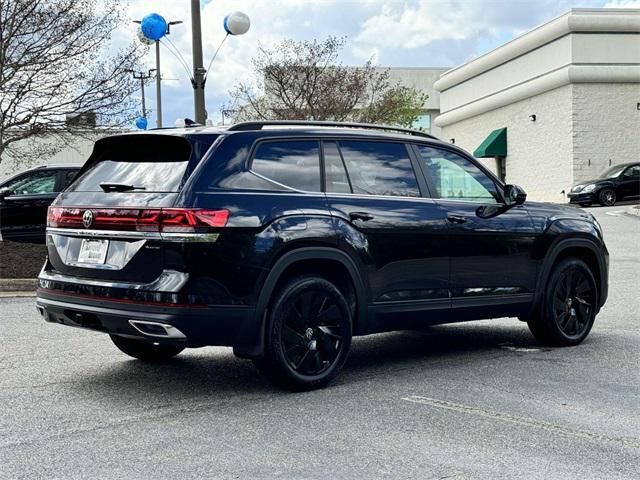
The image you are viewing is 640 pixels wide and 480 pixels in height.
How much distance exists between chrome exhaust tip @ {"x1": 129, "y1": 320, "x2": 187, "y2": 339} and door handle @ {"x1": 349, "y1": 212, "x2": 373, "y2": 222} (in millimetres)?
1542

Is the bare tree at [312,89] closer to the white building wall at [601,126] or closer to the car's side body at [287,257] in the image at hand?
the white building wall at [601,126]

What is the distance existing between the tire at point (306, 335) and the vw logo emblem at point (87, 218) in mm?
1353

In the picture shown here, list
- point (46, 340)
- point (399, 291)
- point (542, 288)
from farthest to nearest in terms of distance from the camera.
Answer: point (46, 340)
point (542, 288)
point (399, 291)

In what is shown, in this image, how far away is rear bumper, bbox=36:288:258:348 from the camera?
5516 mm

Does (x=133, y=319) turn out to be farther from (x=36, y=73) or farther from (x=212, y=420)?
(x=36, y=73)

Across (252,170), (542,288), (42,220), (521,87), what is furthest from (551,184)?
(252,170)

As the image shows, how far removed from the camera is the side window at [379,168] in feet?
21.6

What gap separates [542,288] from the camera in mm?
7746

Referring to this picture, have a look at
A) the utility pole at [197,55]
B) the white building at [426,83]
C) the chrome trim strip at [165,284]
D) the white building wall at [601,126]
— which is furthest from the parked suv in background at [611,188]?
the white building at [426,83]

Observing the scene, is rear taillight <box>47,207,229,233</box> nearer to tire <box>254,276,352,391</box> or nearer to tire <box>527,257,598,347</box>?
tire <box>254,276,352,391</box>

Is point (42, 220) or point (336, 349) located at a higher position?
point (42, 220)

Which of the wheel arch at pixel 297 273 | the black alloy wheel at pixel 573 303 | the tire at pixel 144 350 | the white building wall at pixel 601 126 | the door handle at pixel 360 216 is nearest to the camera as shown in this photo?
the wheel arch at pixel 297 273

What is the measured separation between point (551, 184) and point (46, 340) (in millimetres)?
29952

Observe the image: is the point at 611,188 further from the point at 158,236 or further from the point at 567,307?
the point at 158,236
